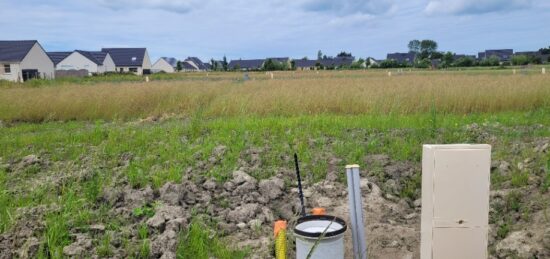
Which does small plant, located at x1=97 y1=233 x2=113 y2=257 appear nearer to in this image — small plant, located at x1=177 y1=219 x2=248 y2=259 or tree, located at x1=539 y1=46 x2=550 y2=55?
small plant, located at x1=177 y1=219 x2=248 y2=259

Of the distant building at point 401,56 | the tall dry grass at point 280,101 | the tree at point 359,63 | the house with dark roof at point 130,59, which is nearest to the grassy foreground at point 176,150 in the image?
the tall dry grass at point 280,101

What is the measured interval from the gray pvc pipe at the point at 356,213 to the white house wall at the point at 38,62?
41752 millimetres

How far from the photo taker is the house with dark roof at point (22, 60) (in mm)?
37594

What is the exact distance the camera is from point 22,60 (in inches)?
1502

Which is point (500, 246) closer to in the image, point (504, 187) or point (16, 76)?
point (504, 187)

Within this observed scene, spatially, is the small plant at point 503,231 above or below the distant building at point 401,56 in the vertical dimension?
below

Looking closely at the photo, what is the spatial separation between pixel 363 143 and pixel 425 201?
3635 mm

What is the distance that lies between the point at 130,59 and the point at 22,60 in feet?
79.5

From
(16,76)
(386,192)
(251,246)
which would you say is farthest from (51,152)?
(16,76)

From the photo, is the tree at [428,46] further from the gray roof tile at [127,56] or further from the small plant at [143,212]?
the small plant at [143,212]

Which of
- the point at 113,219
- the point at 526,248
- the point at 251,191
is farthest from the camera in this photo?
the point at 251,191

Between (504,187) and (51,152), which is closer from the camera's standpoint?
(504,187)

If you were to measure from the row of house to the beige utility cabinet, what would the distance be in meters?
38.1

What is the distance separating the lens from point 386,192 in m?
4.47
